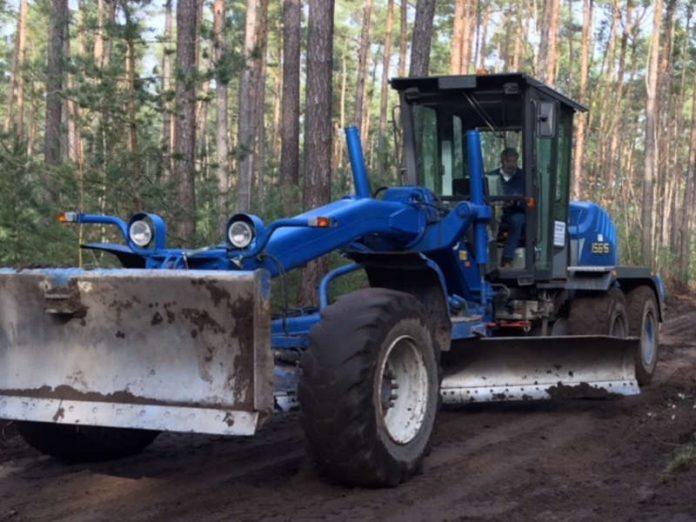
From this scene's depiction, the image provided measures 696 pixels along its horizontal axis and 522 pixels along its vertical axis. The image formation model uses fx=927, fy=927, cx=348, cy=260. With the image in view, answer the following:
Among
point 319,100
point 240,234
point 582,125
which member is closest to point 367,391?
point 240,234

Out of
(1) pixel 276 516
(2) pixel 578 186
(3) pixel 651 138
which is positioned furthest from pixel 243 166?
(1) pixel 276 516

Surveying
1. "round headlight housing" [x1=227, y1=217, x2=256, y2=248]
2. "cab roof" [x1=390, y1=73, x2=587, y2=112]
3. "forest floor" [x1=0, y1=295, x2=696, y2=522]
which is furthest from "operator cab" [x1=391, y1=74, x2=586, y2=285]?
"round headlight housing" [x1=227, y1=217, x2=256, y2=248]

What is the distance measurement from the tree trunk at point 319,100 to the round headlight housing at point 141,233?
20.6ft

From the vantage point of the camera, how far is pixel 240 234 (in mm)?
6094

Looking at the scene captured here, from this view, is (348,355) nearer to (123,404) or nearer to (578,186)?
(123,404)

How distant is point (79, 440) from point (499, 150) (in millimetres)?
4725

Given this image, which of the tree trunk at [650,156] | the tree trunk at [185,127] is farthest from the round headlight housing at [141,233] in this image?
the tree trunk at [650,156]

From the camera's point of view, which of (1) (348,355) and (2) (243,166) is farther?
(2) (243,166)

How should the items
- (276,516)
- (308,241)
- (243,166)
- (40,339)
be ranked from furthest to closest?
(243,166) → (308,241) → (40,339) → (276,516)

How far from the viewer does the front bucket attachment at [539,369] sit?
7.94 meters

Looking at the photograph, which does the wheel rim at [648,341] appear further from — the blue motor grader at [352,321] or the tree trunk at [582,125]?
the tree trunk at [582,125]

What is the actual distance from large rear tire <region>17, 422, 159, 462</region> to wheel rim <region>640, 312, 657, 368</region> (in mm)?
6416

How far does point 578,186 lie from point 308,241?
24501mm

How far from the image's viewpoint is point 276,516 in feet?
17.5
